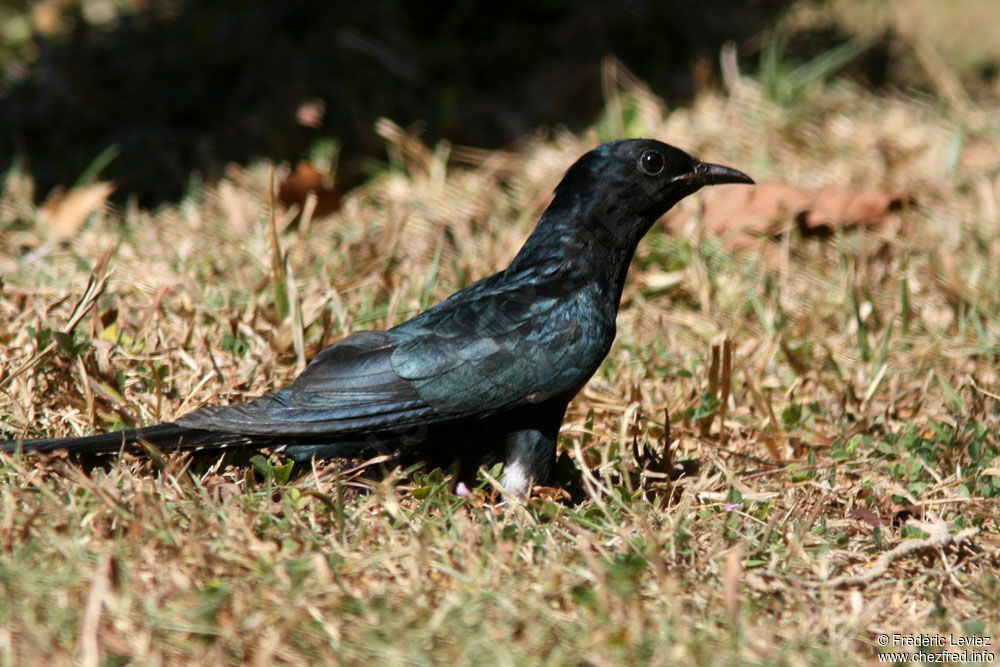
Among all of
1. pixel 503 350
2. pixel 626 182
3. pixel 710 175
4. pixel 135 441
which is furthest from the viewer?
pixel 710 175

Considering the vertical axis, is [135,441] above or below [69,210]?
below

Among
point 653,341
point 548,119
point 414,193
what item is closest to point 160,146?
point 414,193

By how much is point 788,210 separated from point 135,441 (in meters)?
3.20

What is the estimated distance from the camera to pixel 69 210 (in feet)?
17.3

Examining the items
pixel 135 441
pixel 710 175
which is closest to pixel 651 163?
pixel 710 175

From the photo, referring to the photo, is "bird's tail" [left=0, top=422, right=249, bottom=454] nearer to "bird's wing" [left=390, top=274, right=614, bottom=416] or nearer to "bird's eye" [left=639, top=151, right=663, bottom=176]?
"bird's wing" [left=390, top=274, right=614, bottom=416]

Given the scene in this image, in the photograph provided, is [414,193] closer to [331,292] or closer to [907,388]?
[331,292]

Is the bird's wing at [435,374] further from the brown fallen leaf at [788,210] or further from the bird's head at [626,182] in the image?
the brown fallen leaf at [788,210]

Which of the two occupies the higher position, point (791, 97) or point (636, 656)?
point (791, 97)

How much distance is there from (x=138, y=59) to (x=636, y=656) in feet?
18.0

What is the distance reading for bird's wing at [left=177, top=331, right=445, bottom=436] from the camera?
10.4 ft

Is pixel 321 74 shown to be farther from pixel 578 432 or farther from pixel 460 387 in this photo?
pixel 460 387

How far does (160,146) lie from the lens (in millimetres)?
6152

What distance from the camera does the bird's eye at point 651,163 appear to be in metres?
3.78
